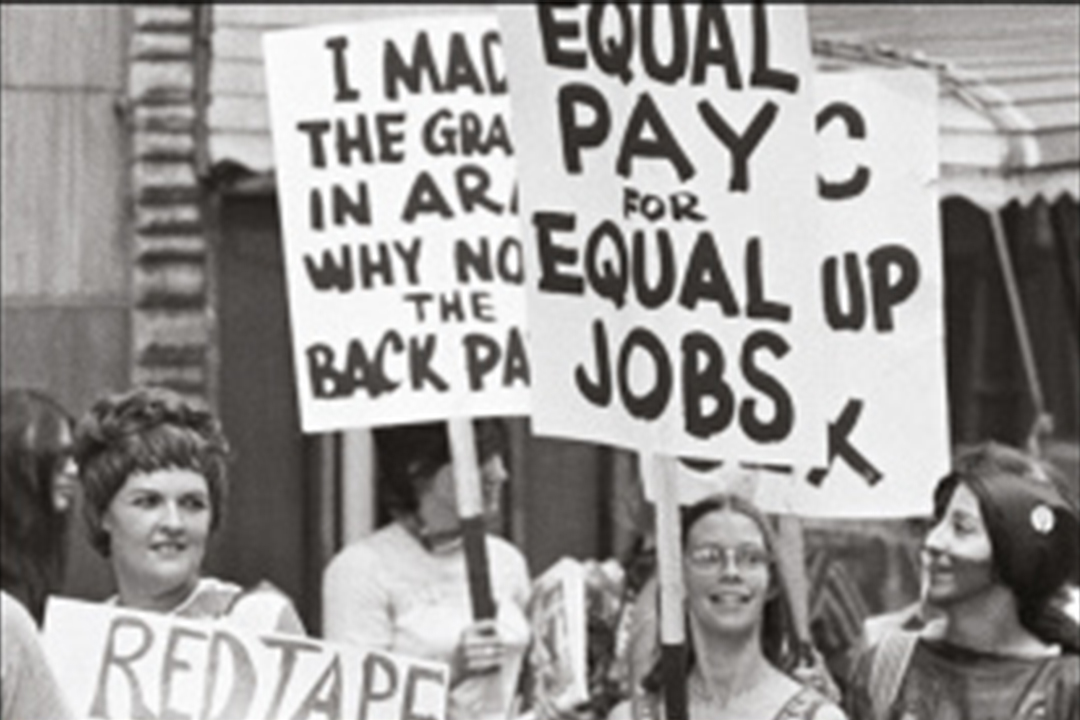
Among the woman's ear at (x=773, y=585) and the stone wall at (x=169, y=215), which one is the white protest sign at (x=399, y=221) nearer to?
the woman's ear at (x=773, y=585)

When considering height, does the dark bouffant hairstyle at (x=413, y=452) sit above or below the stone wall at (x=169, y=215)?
below

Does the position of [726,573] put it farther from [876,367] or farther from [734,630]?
[876,367]

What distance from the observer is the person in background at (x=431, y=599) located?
1180 centimetres

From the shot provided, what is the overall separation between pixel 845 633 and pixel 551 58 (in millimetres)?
5658

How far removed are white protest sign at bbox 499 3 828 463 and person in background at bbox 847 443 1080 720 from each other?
376mm

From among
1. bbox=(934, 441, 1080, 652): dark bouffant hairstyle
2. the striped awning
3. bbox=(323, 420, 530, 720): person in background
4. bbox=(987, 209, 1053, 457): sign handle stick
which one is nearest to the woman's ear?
bbox=(934, 441, 1080, 652): dark bouffant hairstyle

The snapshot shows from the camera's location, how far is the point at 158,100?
55.4 ft

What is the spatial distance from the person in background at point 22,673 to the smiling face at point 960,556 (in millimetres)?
2957

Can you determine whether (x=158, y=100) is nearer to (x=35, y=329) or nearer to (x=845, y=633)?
(x=35, y=329)

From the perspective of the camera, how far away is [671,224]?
1012 centimetres

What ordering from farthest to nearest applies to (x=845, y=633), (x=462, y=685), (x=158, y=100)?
1. (x=158, y=100)
2. (x=845, y=633)
3. (x=462, y=685)

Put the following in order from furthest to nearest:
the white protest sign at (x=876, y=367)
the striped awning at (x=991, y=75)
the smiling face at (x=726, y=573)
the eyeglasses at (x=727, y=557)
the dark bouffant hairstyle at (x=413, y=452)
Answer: the striped awning at (x=991, y=75), the dark bouffant hairstyle at (x=413, y=452), the white protest sign at (x=876, y=367), the eyeglasses at (x=727, y=557), the smiling face at (x=726, y=573)

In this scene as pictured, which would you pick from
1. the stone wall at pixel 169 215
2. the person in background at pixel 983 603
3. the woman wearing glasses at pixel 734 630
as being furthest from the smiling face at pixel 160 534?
the stone wall at pixel 169 215

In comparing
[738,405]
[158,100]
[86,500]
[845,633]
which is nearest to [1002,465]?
[738,405]
